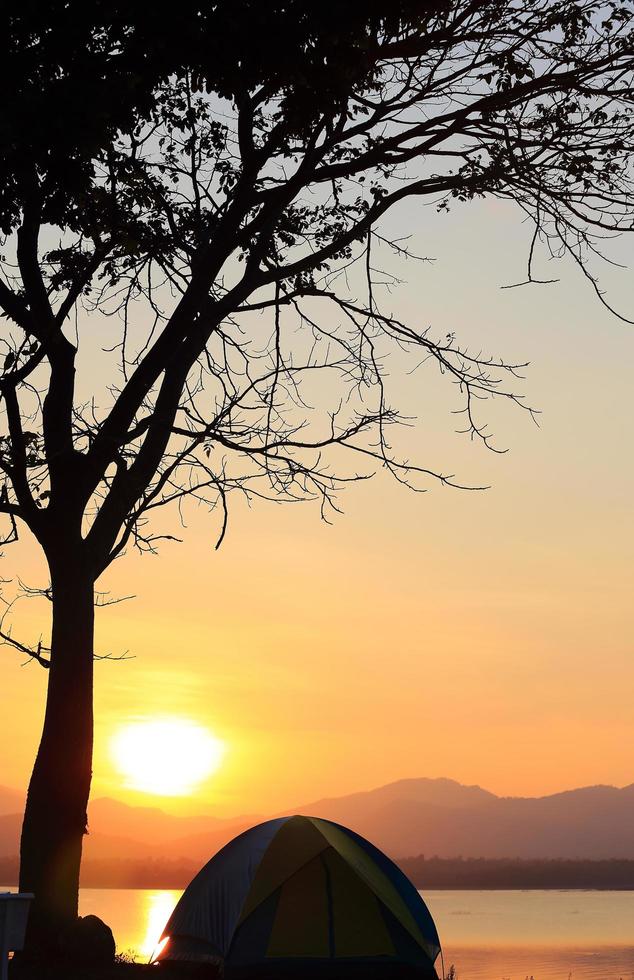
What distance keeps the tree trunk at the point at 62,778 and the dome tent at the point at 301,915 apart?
4.87 ft

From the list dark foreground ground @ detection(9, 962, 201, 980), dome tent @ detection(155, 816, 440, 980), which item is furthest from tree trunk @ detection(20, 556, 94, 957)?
dome tent @ detection(155, 816, 440, 980)

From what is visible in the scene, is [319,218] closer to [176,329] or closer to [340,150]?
[340,150]

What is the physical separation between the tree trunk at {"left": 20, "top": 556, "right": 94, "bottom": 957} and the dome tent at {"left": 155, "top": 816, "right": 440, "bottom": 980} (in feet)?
4.87

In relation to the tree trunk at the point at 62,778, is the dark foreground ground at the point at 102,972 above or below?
below

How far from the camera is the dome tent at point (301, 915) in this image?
12109 millimetres

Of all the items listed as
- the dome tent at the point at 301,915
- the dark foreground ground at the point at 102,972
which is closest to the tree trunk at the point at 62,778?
the dark foreground ground at the point at 102,972

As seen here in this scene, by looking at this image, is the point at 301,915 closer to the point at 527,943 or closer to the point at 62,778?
the point at 62,778

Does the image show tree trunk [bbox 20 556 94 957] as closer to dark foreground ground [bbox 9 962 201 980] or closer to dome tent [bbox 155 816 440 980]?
A: dark foreground ground [bbox 9 962 201 980]

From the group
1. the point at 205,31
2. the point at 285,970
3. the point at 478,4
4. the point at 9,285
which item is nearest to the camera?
the point at 205,31

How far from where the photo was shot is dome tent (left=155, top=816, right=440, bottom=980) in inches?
477

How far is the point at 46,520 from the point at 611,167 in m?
8.44

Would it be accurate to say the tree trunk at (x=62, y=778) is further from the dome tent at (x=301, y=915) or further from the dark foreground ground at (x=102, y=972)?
the dome tent at (x=301, y=915)

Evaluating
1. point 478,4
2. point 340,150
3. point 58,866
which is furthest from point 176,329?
point 58,866

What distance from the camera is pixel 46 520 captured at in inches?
528
